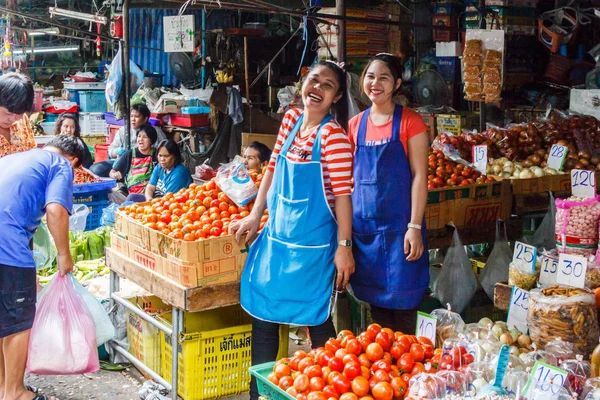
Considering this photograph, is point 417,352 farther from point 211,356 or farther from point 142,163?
point 142,163

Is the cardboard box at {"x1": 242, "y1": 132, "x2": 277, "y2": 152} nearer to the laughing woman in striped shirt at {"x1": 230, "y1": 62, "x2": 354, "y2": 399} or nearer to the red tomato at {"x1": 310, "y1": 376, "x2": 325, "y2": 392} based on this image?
the laughing woman in striped shirt at {"x1": 230, "y1": 62, "x2": 354, "y2": 399}

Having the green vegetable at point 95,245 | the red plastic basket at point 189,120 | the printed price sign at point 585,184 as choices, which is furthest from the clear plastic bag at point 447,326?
the red plastic basket at point 189,120

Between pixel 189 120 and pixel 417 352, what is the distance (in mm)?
8035

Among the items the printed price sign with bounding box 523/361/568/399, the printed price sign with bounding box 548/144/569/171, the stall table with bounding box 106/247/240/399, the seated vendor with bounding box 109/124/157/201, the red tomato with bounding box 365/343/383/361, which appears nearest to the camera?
the printed price sign with bounding box 523/361/568/399

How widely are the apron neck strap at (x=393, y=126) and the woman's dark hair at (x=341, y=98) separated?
94 mm

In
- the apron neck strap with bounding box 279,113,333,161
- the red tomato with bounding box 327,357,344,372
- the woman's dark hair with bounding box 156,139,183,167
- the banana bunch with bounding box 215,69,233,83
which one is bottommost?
the red tomato with bounding box 327,357,344,372

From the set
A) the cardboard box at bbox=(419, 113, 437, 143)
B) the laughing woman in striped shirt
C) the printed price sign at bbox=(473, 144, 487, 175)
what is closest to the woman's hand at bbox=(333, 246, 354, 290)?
the laughing woman in striped shirt

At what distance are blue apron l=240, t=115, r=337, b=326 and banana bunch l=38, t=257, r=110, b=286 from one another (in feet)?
9.10

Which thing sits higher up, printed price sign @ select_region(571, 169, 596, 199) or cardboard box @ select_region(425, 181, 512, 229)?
printed price sign @ select_region(571, 169, 596, 199)

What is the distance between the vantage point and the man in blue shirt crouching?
4.21 metres

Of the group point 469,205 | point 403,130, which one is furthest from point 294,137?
point 469,205

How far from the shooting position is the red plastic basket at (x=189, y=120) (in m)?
10.9

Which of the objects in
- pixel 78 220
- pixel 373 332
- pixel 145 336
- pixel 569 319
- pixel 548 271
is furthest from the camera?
pixel 78 220

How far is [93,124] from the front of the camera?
49.4 feet
